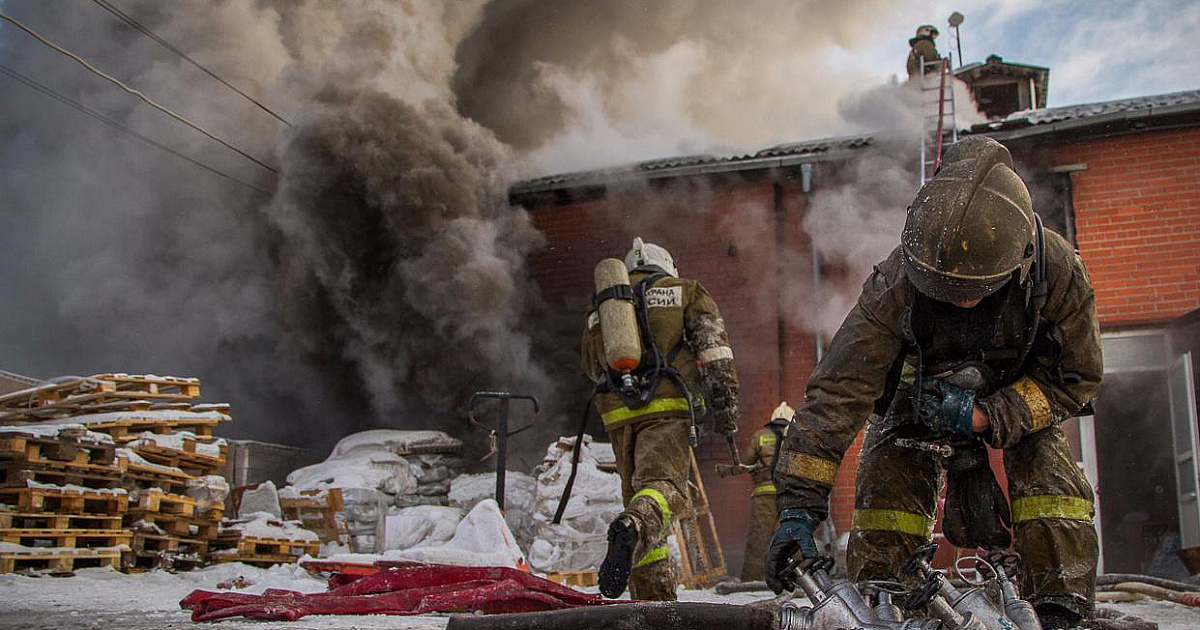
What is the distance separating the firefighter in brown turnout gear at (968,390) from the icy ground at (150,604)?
4.79 ft

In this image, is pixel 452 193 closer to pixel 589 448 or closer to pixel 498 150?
pixel 498 150

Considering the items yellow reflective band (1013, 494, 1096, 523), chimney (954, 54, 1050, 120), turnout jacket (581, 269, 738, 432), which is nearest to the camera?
yellow reflective band (1013, 494, 1096, 523)

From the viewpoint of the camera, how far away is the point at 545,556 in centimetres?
824

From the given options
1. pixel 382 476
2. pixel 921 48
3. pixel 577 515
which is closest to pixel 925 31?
pixel 921 48

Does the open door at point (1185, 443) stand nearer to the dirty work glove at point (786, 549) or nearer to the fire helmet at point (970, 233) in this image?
the fire helmet at point (970, 233)

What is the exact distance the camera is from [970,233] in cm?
270

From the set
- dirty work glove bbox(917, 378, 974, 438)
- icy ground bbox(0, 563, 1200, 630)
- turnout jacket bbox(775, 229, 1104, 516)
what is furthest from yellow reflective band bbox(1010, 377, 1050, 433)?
icy ground bbox(0, 563, 1200, 630)

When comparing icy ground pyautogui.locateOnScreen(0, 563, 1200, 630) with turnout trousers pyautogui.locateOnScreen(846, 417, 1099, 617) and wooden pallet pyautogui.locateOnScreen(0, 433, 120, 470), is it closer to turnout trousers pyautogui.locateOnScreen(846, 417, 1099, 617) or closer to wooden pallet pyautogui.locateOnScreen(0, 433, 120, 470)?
wooden pallet pyautogui.locateOnScreen(0, 433, 120, 470)

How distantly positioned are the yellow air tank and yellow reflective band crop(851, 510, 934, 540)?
180 centimetres

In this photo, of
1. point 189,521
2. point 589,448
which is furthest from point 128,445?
point 589,448

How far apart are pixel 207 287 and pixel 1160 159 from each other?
9935mm

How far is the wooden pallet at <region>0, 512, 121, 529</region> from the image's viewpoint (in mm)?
5400

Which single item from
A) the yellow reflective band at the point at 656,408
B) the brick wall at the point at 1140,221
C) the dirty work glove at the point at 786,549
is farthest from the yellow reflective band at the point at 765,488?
the dirty work glove at the point at 786,549

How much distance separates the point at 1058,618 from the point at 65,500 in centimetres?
526
